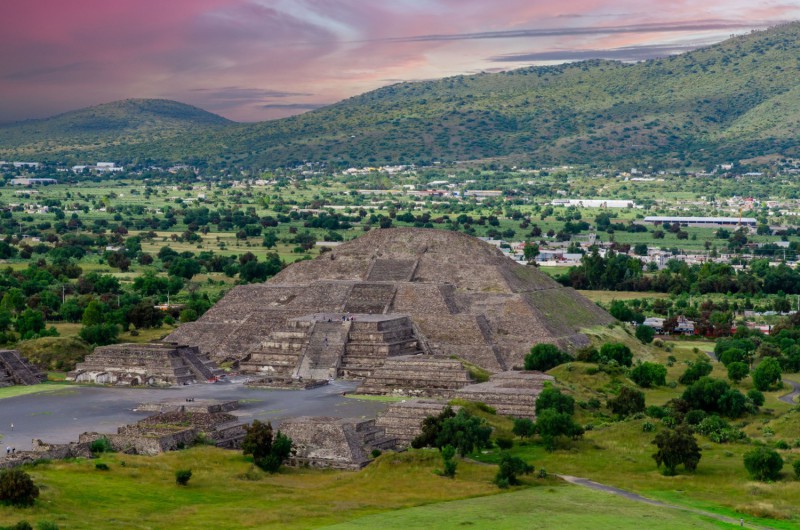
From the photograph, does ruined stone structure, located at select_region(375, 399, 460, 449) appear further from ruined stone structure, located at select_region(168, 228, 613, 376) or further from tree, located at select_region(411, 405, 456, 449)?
ruined stone structure, located at select_region(168, 228, 613, 376)

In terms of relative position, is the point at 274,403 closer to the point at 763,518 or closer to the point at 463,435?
the point at 463,435

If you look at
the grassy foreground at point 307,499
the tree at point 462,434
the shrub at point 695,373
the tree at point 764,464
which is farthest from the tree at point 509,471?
the shrub at point 695,373

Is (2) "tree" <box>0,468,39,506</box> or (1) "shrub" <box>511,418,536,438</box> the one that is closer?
(2) "tree" <box>0,468,39,506</box>

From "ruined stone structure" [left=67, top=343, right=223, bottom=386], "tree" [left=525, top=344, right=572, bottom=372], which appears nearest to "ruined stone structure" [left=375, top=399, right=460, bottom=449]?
"tree" [left=525, top=344, right=572, bottom=372]

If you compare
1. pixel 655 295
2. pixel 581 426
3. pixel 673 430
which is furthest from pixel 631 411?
pixel 655 295

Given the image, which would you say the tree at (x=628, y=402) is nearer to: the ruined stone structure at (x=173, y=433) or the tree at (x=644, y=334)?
the ruined stone structure at (x=173, y=433)

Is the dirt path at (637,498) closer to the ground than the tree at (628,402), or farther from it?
closer to the ground
